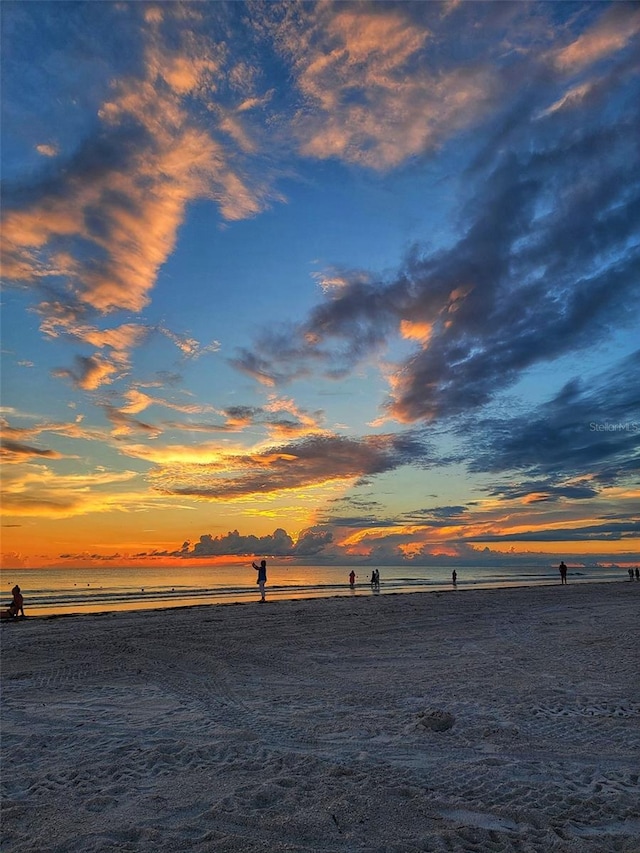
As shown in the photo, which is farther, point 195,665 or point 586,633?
point 586,633

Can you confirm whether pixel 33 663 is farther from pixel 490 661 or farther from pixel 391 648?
pixel 490 661

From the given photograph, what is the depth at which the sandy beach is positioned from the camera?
16.2ft

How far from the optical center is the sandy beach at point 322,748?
4.93 meters

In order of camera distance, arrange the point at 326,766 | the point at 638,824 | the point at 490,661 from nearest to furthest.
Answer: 1. the point at 638,824
2. the point at 326,766
3. the point at 490,661

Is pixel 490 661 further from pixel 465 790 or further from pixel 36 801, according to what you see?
pixel 36 801

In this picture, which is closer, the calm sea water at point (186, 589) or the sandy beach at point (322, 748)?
the sandy beach at point (322, 748)

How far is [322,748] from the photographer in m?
7.02

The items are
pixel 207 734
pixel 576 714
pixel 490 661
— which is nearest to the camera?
pixel 207 734

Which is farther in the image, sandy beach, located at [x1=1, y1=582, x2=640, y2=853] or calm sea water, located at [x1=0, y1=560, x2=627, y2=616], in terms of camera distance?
calm sea water, located at [x1=0, y1=560, x2=627, y2=616]

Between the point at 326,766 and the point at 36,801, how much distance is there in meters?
3.17

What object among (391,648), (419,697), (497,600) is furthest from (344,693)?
(497,600)

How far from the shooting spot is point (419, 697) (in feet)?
31.4

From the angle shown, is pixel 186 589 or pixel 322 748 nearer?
pixel 322 748

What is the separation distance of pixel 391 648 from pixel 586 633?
7.23 metres
